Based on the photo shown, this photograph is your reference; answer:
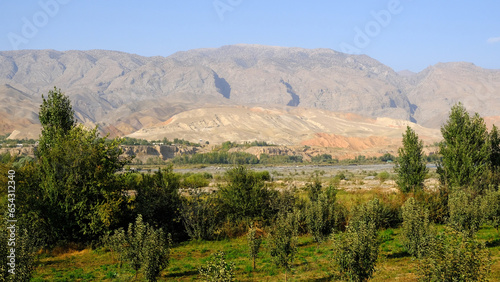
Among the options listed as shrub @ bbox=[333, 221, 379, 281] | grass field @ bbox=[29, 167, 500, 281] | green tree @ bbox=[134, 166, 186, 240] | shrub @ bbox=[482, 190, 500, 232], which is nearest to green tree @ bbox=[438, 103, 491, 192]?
shrub @ bbox=[482, 190, 500, 232]

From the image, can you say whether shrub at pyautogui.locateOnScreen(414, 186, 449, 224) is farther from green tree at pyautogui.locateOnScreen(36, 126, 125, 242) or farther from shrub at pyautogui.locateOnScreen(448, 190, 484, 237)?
green tree at pyautogui.locateOnScreen(36, 126, 125, 242)

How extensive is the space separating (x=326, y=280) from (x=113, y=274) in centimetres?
1005

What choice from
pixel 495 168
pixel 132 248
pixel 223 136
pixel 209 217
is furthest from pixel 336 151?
pixel 132 248

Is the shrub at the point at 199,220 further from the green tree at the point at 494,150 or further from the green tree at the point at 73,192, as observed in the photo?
the green tree at the point at 494,150

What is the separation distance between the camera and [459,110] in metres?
41.6

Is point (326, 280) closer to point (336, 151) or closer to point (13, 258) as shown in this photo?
point (13, 258)

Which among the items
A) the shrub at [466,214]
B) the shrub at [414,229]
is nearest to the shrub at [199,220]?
the shrub at [414,229]

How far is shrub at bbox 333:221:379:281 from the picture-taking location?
14648 millimetres

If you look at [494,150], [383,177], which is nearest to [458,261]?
[494,150]

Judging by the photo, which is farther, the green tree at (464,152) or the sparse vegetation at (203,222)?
the green tree at (464,152)

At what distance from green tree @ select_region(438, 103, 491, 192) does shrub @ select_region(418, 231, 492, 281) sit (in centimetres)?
2708

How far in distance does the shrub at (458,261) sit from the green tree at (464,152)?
2708cm

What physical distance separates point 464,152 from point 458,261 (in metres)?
30.2

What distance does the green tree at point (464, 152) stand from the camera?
126 feet
